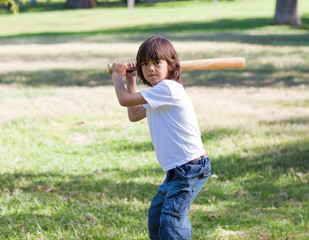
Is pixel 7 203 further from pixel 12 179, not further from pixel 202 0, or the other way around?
pixel 202 0

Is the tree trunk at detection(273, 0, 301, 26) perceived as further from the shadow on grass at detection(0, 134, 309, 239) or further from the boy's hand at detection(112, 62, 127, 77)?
the boy's hand at detection(112, 62, 127, 77)

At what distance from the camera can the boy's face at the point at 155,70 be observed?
331cm

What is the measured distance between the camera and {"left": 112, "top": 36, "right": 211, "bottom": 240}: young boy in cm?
327

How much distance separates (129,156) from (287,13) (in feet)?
73.1

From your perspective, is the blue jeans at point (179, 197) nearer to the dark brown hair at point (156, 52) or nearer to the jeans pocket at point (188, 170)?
the jeans pocket at point (188, 170)

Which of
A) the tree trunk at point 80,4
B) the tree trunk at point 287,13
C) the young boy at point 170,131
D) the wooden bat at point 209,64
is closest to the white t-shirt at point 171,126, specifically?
the young boy at point 170,131

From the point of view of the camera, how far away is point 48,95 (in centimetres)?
975

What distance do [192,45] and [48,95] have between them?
32.4 feet

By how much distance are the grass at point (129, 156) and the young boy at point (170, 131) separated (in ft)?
2.81

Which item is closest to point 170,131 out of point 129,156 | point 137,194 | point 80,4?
point 137,194

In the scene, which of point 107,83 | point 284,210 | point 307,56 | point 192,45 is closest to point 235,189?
point 284,210

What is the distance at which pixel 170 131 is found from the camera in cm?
329

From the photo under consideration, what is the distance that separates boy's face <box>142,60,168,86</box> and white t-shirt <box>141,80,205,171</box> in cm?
6

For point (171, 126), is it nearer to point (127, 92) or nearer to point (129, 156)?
point (127, 92)
